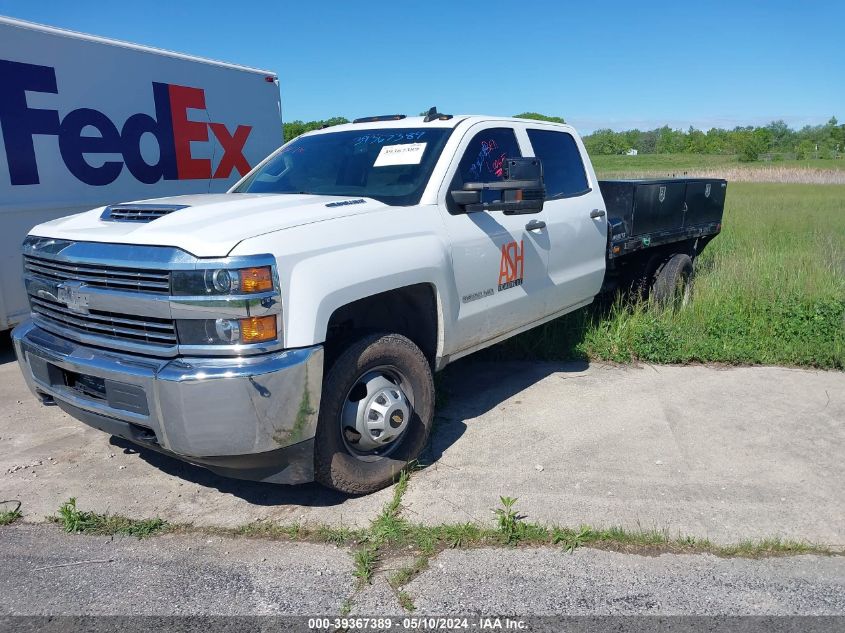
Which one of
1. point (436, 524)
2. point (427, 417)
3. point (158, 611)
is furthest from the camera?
point (427, 417)

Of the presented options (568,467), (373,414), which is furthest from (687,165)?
(373,414)

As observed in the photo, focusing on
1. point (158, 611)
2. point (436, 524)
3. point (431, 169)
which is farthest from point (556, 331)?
point (158, 611)

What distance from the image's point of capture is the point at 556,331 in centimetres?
650

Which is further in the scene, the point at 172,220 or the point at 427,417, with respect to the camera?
the point at 427,417

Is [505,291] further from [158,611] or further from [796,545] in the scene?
[158,611]

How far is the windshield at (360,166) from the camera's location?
416 centimetres

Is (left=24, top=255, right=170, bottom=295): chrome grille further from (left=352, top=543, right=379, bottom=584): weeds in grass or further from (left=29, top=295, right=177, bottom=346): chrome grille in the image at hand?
(left=352, top=543, right=379, bottom=584): weeds in grass

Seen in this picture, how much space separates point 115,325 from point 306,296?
0.94 m

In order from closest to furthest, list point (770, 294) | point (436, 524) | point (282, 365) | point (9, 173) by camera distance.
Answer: point (282, 365) → point (436, 524) → point (9, 173) → point (770, 294)

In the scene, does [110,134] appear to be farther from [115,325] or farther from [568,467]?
[568,467]

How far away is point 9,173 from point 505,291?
497 cm

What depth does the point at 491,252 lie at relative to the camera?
14.1 feet

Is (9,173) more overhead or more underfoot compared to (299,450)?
more overhead

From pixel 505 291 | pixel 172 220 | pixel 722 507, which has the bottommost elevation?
pixel 722 507
